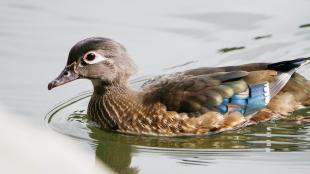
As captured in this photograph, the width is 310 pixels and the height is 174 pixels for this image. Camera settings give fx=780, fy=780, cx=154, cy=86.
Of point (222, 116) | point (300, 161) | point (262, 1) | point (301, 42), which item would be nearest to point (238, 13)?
point (262, 1)

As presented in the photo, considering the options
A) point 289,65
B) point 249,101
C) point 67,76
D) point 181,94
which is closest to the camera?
point 181,94

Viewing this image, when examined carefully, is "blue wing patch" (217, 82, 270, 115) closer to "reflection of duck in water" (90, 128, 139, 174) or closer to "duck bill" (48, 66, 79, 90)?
"reflection of duck in water" (90, 128, 139, 174)

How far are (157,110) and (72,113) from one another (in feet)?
3.95

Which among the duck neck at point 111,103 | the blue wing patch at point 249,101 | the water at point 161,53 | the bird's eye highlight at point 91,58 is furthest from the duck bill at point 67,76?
the blue wing patch at point 249,101

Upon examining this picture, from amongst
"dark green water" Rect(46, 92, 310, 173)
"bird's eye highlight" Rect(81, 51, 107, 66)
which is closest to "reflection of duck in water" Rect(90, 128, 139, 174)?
"dark green water" Rect(46, 92, 310, 173)

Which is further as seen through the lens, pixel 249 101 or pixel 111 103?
pixel 111 103

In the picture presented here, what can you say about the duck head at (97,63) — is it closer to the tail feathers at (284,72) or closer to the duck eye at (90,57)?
the duck eye at (90,57)

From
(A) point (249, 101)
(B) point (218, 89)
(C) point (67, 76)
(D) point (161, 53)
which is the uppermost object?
(D) point (161, 53)

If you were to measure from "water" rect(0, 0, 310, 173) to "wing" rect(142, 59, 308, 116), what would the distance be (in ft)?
0.94

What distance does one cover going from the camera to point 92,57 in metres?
7.80

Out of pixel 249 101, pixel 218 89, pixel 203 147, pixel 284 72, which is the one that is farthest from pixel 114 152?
pixel 284 72

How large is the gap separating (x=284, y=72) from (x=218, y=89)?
2.55 ft

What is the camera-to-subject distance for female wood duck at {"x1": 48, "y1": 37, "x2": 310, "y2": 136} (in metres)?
7.70

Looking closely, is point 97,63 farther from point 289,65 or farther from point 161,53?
point 161,53
